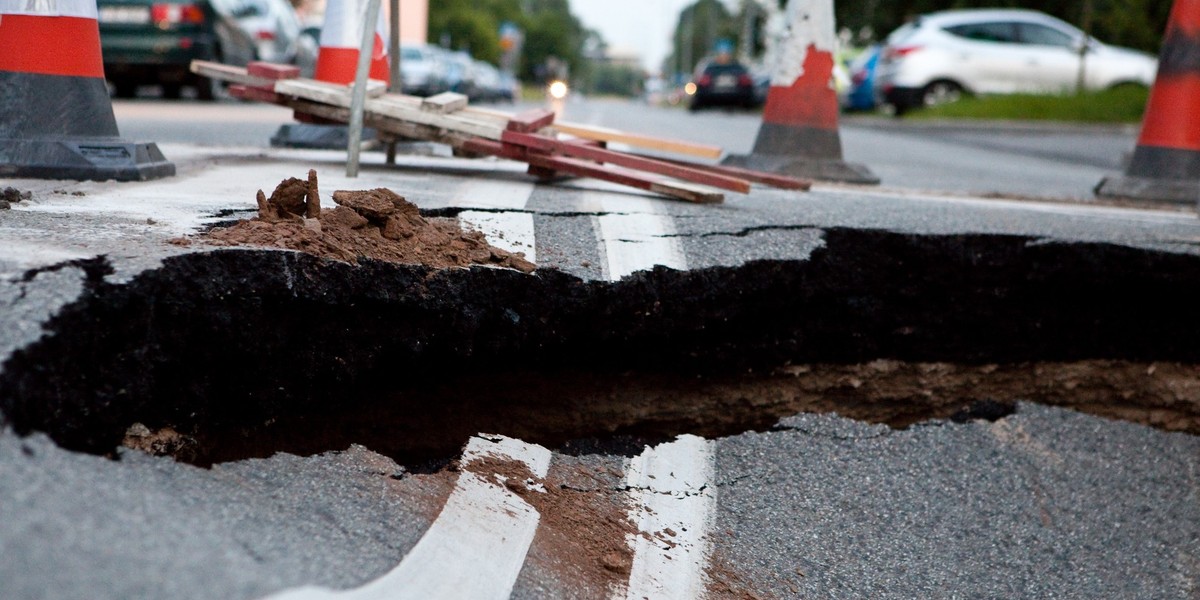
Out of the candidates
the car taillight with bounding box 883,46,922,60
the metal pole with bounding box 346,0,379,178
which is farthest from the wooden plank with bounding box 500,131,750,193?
the car taillight with bounding box 883,46,922,60

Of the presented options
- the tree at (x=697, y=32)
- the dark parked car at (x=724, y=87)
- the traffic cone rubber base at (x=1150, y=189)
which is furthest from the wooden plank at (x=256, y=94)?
the tree at (x=697, y=32)

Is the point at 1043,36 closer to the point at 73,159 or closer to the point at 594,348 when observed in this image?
the point at 594,348

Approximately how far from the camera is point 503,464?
2.85m

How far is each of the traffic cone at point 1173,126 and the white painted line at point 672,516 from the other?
4.13 metres

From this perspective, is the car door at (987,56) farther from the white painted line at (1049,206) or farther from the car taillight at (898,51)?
the white painted line at (1049,206)

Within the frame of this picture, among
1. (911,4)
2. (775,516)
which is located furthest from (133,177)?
(911,4)

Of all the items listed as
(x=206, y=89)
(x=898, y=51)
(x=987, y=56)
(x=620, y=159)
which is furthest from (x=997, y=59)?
(x=620, y=159)

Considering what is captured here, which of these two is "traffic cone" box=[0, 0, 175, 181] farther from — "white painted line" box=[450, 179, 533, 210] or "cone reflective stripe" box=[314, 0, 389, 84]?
"cone reflective stripe" box=[314, 0, 389, 84]

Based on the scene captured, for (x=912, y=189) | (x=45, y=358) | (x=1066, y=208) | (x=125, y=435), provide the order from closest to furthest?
(x=45, y=358)
(x=125, y=435)
(x=1066, y=208)
(x=912, y=189)

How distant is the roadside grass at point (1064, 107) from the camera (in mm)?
16750

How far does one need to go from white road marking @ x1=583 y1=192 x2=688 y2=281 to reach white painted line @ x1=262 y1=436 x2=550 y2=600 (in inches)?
26.1

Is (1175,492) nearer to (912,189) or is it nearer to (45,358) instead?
(912,189)

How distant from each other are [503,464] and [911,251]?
174 cm

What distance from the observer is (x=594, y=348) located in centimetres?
321
